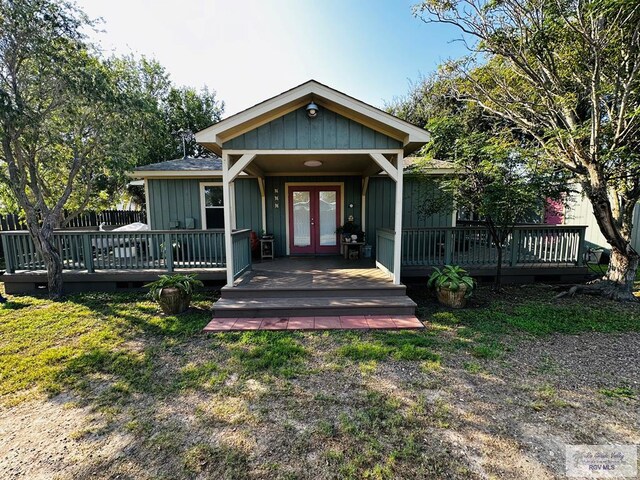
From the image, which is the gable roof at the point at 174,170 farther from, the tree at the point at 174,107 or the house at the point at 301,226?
the tree at the point at 174,107

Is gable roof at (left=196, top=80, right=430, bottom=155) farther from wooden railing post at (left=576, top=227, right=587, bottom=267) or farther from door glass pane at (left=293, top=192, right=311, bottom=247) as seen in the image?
wooden railing post at (left=576, top=227, right=587, bottom=267)

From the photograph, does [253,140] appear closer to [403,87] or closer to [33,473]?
[33,473]

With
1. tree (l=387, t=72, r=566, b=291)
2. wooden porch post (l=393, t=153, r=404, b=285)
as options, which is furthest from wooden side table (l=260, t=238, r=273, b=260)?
tree (l=387, t=72, r=566, b=291)

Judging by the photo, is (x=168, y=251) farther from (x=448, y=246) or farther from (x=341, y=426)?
(x=448, y=246)

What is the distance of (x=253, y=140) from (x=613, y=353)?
5650 mm

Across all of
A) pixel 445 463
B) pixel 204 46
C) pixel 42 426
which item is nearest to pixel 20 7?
pixel 204 46

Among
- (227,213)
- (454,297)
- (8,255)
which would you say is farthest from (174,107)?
(454,297)

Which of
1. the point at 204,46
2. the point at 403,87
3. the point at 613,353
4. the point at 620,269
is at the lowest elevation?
the point at 613,353

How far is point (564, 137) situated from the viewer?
495 centimetres

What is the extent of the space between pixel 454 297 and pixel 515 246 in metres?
2.47

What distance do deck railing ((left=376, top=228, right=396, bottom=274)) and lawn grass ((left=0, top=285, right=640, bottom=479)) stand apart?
53.2 inches

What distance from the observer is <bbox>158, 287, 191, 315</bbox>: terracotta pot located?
15.3 ft

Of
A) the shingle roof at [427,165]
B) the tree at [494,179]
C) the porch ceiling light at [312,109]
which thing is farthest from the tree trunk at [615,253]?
the porch ceiling light at [312,109]

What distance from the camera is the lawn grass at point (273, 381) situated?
78.0 inches
